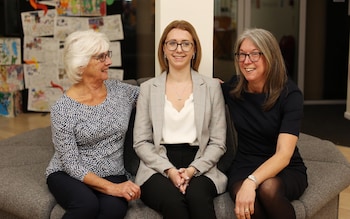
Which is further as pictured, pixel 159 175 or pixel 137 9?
pixel 137 9

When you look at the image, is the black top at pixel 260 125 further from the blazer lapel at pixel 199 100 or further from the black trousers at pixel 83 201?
the black trousers at pixel 83 201

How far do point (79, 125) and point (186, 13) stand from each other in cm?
108

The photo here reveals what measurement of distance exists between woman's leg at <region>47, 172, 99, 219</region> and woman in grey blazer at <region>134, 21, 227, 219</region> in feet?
1.00

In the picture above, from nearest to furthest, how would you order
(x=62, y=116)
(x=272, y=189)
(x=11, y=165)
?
(x=272, y=189), (x=62, y=116), (x=11, y=165)

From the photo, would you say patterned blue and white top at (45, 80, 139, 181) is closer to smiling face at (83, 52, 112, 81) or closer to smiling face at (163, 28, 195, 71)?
smiling face at (83, 52, 112, 81)

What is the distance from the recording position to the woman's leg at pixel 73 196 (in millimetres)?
2555

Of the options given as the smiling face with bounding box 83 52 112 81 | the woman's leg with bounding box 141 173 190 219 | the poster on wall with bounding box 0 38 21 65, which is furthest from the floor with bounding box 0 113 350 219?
the smiling face with bounding box 83 52 112 81

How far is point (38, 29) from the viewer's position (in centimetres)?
688

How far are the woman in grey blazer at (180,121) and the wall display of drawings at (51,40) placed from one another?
4027 mm

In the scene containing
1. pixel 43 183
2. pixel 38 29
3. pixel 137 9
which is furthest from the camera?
pixel 137 9

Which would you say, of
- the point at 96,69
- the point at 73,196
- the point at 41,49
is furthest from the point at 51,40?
the point at 73,196

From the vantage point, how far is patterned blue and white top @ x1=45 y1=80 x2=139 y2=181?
2.74 metres

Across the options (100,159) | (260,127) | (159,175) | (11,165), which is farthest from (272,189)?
(11,165)

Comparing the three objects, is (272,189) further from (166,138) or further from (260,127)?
(166,138)
